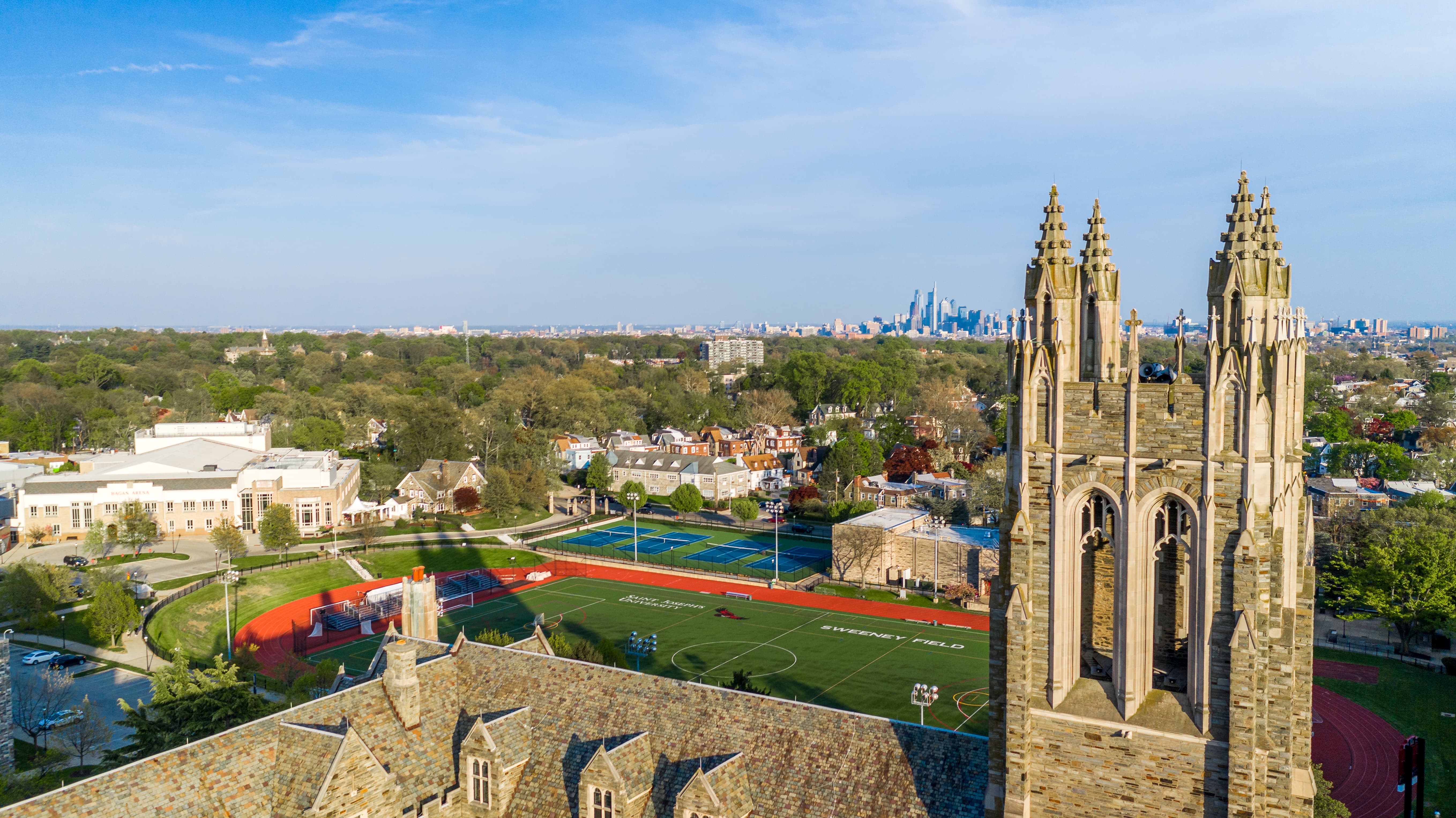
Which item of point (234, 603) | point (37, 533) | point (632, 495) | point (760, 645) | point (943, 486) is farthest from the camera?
point (943, 486)

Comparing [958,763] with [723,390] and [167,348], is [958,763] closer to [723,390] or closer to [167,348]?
[723,390]

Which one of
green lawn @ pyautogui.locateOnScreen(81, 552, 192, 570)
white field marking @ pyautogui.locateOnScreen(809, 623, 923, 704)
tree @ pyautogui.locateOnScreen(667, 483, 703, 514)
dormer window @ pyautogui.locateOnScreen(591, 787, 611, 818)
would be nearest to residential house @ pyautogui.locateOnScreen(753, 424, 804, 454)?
tree @ pyautogui.locateOnScreen(667, 483, 703, 514)

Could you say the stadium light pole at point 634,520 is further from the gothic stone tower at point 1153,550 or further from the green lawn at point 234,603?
the gothic stone tower at point 1153,550

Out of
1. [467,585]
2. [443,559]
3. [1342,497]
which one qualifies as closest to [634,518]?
[443,559]

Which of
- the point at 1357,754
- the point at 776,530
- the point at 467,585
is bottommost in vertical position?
the point at 1357,754

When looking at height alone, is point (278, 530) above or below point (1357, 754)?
above

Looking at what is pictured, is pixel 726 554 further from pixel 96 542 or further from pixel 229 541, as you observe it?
pixel 96 542
